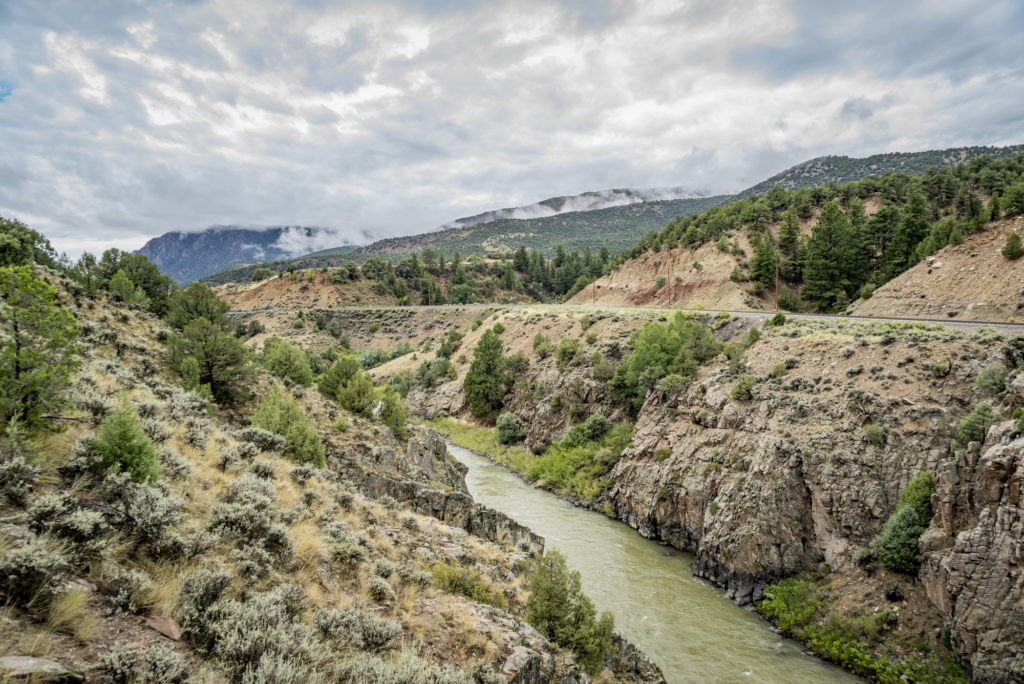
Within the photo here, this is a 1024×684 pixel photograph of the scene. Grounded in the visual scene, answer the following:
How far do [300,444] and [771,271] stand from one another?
182 ft

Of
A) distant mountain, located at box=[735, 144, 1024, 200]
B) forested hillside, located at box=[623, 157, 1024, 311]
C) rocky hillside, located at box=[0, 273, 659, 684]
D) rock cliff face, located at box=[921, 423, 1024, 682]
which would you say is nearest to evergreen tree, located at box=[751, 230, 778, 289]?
forested hillside, located at box=[623, 157, 1024, 311]

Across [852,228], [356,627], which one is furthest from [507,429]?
[852,228]

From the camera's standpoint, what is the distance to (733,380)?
967 inches

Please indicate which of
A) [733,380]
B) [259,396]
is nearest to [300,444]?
[259,396]

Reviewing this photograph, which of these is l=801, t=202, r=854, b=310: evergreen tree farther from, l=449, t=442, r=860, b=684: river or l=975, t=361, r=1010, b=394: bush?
l=449, t=442, r=860, b=684: river

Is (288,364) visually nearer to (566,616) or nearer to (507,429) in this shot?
(507,429)

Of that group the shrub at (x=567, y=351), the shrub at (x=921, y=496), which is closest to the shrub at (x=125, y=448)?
the shrub at (x=921, y=496)

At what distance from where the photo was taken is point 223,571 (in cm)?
620

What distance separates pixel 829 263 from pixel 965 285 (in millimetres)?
15964

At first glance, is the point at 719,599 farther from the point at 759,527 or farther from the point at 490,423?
the point at 490,423

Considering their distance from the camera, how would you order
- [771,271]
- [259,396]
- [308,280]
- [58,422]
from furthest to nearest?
[308,280] < [771,271] < [259,396] < [58,422]

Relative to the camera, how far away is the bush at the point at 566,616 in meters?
10.3

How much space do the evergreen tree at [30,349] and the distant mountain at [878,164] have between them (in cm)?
13954

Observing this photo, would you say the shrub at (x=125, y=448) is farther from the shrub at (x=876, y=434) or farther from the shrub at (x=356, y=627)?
the shrub at (x=876, y=434)
